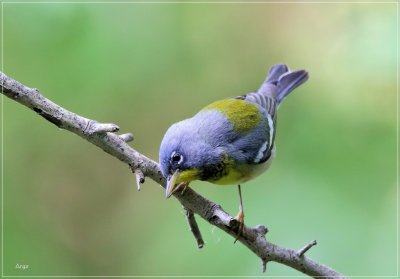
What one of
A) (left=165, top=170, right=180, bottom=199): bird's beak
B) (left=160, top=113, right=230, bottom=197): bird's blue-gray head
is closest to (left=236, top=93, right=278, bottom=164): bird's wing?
(left=160, top=113, right=230, bottom=197): bird's blue-gray head

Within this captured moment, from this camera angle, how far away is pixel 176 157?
2.55 meters

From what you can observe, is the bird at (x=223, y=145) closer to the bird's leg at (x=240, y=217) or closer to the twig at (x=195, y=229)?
the bird's leg at (x=240, y=217)

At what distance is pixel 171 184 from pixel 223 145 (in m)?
0.64

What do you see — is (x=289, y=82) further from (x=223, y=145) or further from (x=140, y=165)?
(x=140, y=165)

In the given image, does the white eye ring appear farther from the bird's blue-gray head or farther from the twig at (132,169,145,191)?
the twig at (132,169,145,191)

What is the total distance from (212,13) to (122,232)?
167cm

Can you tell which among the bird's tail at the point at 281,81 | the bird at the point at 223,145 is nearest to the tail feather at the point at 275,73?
the bird's tail at the point at 281,81

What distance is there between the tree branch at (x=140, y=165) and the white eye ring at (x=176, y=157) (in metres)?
0.13

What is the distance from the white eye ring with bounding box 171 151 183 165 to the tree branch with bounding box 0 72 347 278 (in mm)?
127

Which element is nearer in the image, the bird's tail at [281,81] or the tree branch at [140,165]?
the tree branch at [140,165]

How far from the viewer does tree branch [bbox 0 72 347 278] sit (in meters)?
2.02

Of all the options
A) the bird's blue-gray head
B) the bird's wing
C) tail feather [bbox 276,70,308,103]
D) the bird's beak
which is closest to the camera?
the bird's beak

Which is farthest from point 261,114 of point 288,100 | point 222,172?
point 222,172

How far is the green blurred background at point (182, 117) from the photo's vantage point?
2.86 metres
